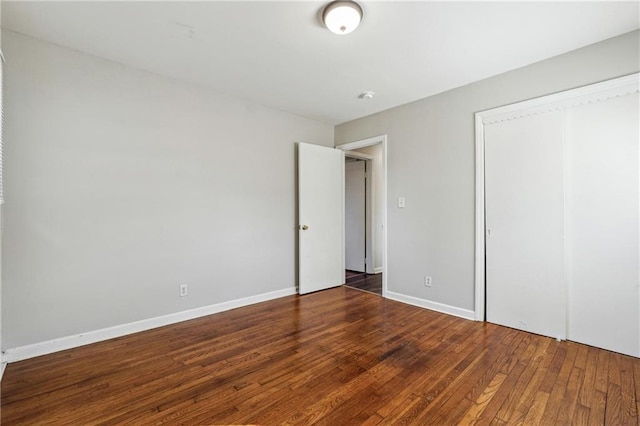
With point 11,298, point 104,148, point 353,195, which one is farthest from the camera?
point 353,195

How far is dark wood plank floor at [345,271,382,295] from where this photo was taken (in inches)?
168

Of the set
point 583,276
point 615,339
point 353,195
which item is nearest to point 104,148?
point 353,195

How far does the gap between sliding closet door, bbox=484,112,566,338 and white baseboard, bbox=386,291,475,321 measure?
0.20 meters

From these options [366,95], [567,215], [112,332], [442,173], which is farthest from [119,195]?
[567,215]

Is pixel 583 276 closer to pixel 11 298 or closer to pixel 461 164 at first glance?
pixel 461 164

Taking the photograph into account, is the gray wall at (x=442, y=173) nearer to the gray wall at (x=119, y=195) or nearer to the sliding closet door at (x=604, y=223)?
the sliding closet door at (x=604, y=223)

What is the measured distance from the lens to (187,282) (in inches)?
120

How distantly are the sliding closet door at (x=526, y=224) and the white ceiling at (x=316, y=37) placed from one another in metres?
0.67

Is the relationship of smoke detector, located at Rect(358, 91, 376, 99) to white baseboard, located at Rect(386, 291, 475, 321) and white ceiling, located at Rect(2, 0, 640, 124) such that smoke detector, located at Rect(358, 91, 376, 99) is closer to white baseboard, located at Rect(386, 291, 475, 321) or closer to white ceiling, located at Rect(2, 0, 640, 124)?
white ceiling, located at Rect(2, 0, 640, 124)

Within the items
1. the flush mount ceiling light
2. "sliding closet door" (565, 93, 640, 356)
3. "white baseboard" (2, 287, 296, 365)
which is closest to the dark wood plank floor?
"white baseboard" (2, 287, 296, 365)

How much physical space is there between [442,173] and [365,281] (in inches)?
87.1

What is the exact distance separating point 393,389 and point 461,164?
2.35m

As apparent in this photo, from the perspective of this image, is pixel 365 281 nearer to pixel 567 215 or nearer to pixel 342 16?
pixel 567 215

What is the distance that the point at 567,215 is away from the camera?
2502 mm
